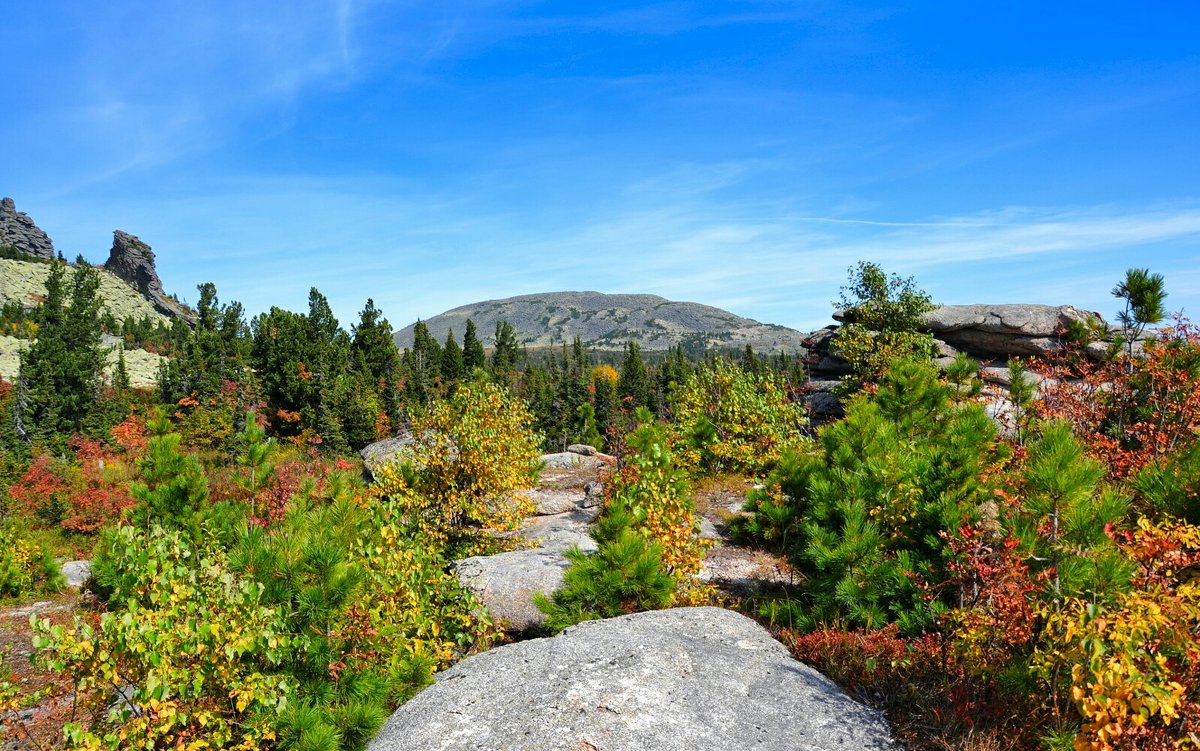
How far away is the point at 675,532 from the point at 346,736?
4356 millimetres

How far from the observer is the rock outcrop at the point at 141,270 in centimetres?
13850

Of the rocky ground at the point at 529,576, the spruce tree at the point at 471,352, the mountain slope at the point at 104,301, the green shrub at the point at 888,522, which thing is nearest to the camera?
the green shrub at the point at 888,522

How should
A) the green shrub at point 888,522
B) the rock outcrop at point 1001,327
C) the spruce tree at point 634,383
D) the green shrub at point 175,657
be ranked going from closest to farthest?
the green shrub at point 175,657
the green shrub at point 888,522
the rock outcrop at point 1001,327
the spruce tree at point 634,383

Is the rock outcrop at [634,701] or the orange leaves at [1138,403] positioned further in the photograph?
the orange leaves at [1138,403]

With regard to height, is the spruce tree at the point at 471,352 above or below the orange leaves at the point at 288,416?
above

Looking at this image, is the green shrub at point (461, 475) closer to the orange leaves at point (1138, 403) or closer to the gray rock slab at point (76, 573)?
the orange leaves at point (1138, 403)

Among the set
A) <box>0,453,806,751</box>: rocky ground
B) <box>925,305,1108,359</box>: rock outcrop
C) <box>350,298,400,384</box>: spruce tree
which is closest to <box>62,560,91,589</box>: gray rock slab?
<box>0,453,806,751</box>: rocky ground

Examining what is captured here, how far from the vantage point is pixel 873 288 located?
22.4m

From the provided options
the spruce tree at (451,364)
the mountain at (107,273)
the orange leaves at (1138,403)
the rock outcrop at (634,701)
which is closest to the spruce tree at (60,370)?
the spruce tree at (451,364)

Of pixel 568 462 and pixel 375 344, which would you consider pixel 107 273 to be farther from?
pixel 568 462

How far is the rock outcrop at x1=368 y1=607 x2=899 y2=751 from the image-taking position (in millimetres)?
4453

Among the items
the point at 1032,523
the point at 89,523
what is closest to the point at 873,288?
the point at 1032,523

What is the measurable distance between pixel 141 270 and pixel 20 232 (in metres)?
28.8

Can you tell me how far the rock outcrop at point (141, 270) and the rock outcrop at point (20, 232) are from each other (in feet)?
45.6
